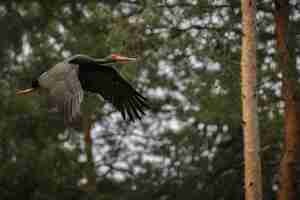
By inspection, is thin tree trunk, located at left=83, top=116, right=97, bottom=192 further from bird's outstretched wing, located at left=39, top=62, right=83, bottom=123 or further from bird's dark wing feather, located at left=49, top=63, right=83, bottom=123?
bird's dark wing feather, located at left=49, top=63, right=83, bottom=123

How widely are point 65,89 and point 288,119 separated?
5.32 metres

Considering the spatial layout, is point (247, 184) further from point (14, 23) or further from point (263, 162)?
point (14, 23)

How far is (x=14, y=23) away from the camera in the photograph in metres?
14.2

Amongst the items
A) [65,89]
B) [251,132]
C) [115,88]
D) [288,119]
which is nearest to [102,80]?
[115,88]

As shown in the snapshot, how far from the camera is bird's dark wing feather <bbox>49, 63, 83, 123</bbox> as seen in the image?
281 inches

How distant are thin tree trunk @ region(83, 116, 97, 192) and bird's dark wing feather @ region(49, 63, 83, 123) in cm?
592

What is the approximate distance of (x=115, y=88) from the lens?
8930mm

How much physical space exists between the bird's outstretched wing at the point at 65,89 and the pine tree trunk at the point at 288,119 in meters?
4.15

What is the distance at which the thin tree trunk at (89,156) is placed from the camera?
44.4 ft

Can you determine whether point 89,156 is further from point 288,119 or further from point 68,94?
point 68,94

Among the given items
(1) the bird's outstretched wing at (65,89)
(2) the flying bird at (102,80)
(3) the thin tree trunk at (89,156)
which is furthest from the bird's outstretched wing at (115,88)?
(3) the thin tree trunk at (89,156)

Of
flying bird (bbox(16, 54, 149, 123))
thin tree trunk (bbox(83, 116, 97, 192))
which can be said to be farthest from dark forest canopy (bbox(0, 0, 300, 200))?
flying bird (bbox(16, 54, 149, 123))

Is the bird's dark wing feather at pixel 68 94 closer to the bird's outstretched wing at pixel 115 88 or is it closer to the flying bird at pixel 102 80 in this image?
the flying bird at pixel 102 80

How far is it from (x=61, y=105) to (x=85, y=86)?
5.95 feet
